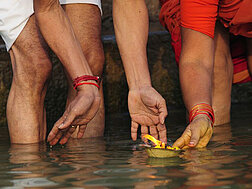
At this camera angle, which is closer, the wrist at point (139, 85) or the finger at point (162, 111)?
the finger at point (162, 111)

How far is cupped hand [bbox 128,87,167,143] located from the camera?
6.38ft

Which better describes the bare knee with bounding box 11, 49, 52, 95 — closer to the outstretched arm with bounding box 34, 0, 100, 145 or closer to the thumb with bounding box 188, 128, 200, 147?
the outstretched arm with bounding box 34, 0, 100, 145

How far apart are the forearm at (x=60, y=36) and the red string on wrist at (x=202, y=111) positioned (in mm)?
445

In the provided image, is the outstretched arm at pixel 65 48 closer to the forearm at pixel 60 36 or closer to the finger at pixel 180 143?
the forearm at pixel 60 36

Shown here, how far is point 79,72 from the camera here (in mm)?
1943

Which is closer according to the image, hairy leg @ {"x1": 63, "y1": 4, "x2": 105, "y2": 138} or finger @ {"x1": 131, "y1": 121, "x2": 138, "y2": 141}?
finger @ {"x1": 131, "y1": 121, "x2": 138, "y2": 141}

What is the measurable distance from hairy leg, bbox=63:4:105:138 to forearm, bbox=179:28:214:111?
0.42 m

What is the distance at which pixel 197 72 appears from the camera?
2.09 meters

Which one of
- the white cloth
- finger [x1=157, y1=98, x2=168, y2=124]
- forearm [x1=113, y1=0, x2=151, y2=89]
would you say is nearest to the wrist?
forearm [x1=113, y1=0, x2=151, y2=89]

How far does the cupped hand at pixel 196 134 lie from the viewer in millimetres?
1741

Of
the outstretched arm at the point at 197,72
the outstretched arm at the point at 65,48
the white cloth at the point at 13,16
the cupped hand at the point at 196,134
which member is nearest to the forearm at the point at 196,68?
the outstretched arm at the point at 197,72

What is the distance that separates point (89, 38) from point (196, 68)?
562mm

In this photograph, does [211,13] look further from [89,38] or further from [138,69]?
[89,38]

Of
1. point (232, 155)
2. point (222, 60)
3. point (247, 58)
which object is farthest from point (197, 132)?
point (247, 58)
